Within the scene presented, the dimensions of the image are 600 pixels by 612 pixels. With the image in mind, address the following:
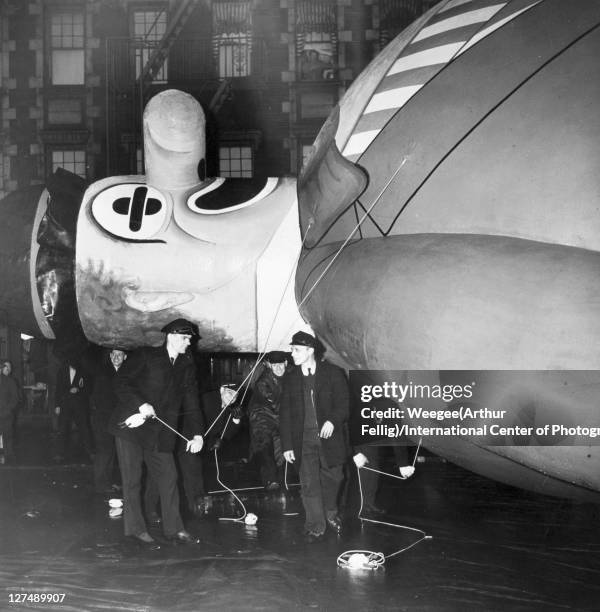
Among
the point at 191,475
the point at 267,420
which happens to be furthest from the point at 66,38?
the point at 191,475

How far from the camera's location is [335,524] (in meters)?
6.92

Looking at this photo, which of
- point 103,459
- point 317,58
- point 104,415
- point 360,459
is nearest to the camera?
point 360,459

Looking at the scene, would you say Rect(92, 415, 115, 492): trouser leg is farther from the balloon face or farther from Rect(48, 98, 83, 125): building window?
Rect(48, 98, 83, 125): building window

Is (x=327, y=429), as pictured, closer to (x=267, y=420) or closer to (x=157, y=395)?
(x=157, y=395)

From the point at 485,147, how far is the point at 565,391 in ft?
5.35

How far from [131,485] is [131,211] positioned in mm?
2376

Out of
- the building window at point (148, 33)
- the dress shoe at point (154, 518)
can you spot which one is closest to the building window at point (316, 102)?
the building window at point (148, 33)

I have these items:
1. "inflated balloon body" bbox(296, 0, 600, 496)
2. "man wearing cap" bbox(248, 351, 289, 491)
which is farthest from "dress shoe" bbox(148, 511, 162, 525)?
"inflated balloon body" bbox(296, 0, 600, 496)

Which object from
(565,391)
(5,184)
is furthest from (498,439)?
(5,184)

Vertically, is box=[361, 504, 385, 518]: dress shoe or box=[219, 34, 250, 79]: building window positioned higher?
box=[219, 34, 250, 79]: building window

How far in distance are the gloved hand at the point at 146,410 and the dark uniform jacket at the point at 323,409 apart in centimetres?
107

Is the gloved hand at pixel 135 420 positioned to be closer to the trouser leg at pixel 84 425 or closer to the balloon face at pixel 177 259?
the balloon face at pixel 177 259

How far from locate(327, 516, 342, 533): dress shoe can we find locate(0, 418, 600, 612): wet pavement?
0.41 ft

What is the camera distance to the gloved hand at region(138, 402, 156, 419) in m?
6.39
